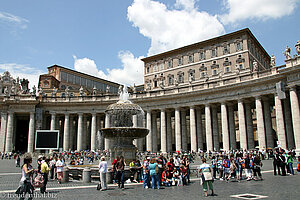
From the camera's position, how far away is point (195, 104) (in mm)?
45406

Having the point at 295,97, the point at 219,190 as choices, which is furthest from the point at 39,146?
the point at 295,97

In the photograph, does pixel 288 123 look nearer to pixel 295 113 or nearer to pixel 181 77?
pixel 295 113

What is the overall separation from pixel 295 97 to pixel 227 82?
34.7 feet

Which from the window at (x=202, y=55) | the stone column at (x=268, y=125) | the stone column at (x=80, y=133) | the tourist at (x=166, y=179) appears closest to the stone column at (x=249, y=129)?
the stone column at (x=268, y=125)

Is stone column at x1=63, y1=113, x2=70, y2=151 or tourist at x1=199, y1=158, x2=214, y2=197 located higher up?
stone column at x1=63, y1=113, x2=70, y2=151

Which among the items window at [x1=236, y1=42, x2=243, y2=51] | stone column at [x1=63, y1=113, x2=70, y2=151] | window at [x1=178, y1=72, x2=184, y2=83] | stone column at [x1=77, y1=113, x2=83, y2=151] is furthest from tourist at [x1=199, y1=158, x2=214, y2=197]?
window at [x1=178, y1=72, x2=184, y2=83]

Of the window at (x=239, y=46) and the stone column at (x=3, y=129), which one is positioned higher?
the window at (x=239, y=46)

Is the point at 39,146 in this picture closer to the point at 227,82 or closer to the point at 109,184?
the point at 109,184

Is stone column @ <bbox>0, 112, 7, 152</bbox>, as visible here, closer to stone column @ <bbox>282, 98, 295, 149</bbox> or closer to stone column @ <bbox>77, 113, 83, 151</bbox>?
stone column @ <bbox>77, 113, 83, 151</bbox>

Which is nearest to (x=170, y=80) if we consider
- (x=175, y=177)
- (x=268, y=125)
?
(x=268, y=125)

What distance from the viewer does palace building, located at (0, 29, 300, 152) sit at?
3856 cm

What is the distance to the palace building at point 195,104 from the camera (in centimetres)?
3856

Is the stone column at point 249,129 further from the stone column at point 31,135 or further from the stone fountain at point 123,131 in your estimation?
the stone column at point 31,135

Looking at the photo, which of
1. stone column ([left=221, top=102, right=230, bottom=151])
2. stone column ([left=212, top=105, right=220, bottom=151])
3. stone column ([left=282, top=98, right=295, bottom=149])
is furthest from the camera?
stone column ([left=212, top=105, right=220, bottom=151])
